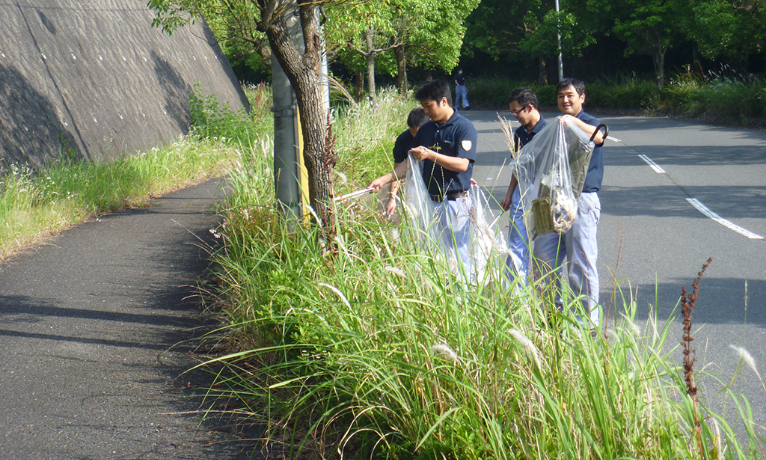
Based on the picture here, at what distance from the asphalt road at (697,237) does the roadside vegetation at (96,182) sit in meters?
4.37

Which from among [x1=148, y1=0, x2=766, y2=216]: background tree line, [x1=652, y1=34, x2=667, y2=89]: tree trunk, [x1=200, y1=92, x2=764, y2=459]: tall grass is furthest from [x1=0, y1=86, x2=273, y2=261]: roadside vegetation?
[x1=652, y1=34, x2=667, y2=89]: tree trunk

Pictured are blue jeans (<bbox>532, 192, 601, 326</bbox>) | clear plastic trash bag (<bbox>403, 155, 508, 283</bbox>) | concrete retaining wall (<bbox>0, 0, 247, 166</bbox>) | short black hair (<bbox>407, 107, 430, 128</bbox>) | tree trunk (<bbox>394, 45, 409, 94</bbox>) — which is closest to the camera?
clear plastic trash bag (<bbox>403, 155, 508, 283</bbox>)

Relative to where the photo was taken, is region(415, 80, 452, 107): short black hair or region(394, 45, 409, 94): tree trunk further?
region(394, 45, 409, 94): tree trunk

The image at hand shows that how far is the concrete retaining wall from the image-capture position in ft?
32.5

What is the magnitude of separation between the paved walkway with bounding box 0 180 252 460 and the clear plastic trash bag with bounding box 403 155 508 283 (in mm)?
1351

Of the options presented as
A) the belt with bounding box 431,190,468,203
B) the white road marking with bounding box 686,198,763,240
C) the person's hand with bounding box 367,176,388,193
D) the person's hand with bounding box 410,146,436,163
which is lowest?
the white road marking with bounding box 686,198,763,240

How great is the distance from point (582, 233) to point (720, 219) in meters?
5.17

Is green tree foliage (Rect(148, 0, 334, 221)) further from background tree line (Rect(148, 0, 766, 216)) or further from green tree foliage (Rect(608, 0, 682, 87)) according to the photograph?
green tree foliage (Rect(608, 0, 682, 87))

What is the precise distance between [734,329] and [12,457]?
4.63 meters

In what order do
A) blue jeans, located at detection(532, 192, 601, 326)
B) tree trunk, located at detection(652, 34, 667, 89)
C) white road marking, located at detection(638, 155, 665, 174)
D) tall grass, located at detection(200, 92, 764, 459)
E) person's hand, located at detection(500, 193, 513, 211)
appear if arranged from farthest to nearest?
tree trunk, located at detection(652, 34, 667, 89) < white road marking, located at detection(638, 155, 665, 174) < person's hand, located at detection(500, 193, 513, 211) < blue jeans, located at detection(532, 192, 601, 326) < tall grass, located at detection(200, 92, 764, 459)

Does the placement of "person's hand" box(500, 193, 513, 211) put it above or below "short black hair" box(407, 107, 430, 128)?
below

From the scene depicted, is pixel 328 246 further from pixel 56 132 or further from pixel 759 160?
pixel 759 160

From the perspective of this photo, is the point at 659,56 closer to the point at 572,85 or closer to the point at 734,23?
the point at 734,23

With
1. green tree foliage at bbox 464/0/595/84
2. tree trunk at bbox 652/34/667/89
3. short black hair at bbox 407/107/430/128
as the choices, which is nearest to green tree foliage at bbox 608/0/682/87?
tree trunk at bbox 652/34/667/89
